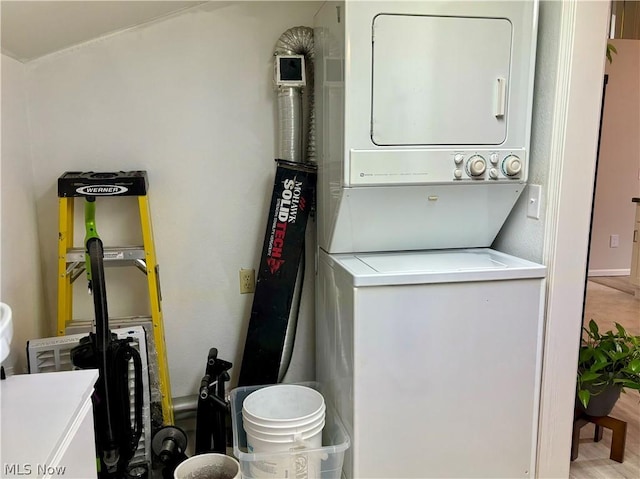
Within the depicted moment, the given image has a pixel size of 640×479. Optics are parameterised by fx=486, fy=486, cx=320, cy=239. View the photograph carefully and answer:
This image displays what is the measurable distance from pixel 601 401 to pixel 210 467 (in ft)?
5.43

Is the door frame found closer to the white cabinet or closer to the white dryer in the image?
the white dryer

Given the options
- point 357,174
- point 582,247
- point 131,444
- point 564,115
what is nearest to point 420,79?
point 357,174

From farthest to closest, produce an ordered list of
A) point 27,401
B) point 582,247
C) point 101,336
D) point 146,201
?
1. point 146,201
2. point 582,247
3. point 101,336
4. point 27,401

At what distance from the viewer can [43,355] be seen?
1.85m

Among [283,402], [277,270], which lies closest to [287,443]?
[283,402]

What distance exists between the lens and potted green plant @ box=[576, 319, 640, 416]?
2.00 meters

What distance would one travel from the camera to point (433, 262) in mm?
1821

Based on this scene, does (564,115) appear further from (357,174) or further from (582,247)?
(357,174)

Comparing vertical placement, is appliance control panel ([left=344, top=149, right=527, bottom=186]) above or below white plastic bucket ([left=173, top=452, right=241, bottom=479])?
above

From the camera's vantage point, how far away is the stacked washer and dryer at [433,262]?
1646 mm

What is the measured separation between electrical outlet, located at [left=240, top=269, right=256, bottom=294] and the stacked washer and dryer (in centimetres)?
60

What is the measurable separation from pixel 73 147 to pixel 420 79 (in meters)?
1.47

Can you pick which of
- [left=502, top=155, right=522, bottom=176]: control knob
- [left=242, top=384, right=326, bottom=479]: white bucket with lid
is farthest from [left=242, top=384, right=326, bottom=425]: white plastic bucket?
[left=502, top=155, right=522, bottom=176]: control knob

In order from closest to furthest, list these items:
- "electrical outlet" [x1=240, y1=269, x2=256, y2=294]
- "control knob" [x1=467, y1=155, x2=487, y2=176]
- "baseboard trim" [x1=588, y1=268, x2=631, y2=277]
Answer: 1. "control knob" [x1=467, y1=155, x2=487, y2=176]
2. "electrical outlet" [x1=240, y1=269, x2=256, y2=294]
3. "baseboard trim" [x1=588, y1=268, x2=631, y2=277]
